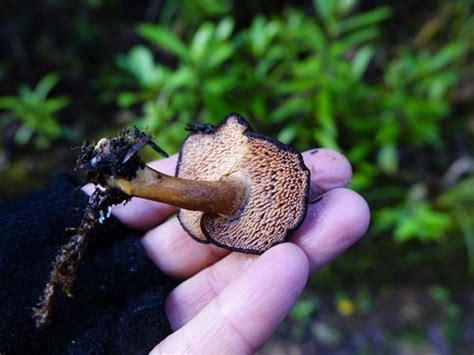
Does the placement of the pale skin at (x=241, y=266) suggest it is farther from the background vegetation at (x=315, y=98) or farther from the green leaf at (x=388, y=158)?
the green leaf at (x=388, y=158)

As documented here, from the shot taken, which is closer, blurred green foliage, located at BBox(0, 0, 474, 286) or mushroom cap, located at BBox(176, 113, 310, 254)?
mushroom cap, located at BBox(176, 113, 310, 254)

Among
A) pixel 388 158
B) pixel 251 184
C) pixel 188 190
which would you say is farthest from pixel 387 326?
pixel 188 190

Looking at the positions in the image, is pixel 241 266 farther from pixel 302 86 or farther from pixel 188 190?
pixel 302 86

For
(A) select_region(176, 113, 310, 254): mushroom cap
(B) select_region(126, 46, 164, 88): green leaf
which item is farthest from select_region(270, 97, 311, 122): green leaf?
(A) select_region(176, 113, 310, 254): mushroom cap

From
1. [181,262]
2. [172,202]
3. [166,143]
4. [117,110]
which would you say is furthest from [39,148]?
[172,202]

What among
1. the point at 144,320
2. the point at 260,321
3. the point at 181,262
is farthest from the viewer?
the point at 181,262

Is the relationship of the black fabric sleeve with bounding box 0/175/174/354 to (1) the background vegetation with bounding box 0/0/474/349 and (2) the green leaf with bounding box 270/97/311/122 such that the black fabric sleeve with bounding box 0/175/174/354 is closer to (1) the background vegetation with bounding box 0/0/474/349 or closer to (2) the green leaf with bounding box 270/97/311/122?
(1) the background vegetation with bounding box 0/0/474/349

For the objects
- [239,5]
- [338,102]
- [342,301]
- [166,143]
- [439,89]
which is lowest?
[342,301]

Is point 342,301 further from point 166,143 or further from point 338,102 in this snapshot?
point 166,143
